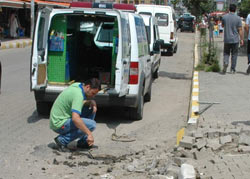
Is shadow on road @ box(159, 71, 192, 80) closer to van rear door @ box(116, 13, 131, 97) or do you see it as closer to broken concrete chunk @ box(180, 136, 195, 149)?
van rear door @ box(116, 13, 131, 97)

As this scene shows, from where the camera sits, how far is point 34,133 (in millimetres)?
7723

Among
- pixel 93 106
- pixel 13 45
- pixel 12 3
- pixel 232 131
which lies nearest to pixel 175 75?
pixel 232 131

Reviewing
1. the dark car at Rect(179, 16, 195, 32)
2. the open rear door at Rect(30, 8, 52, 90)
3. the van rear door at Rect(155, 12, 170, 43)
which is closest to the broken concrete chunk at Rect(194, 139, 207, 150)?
the open rear door at Rect(30, 8, 52, 90)

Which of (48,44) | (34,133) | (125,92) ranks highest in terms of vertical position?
(48,44)

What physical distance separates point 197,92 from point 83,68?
2823mm

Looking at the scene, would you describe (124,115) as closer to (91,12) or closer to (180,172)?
(91,12)

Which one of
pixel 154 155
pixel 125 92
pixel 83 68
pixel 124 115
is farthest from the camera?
pixel 83 68

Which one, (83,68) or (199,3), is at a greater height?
(199,3)

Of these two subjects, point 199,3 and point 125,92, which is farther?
point 199,3

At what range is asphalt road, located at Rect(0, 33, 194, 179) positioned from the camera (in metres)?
5.87

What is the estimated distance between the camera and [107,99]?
834 centimetres

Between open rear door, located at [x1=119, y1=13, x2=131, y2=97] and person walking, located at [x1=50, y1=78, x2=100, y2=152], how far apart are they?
1488mm

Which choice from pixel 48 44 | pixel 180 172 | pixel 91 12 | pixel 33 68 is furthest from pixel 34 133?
pixel 180 172

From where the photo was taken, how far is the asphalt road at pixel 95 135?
5871 millimetres
